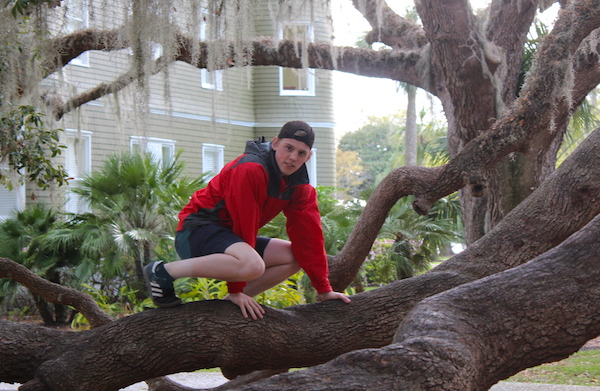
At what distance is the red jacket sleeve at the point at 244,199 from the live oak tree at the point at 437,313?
0.39 meters

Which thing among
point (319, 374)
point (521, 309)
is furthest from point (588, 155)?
point (319, 374)

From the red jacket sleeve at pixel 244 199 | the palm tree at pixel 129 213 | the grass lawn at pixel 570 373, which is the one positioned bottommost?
the grass lawn at pixel 570 373

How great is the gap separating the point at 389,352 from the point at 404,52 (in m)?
6.50

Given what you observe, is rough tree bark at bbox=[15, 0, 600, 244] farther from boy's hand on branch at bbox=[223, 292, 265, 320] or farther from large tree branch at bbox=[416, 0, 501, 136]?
boy's hand on branch at bbox=[223, 292, 265, 320]

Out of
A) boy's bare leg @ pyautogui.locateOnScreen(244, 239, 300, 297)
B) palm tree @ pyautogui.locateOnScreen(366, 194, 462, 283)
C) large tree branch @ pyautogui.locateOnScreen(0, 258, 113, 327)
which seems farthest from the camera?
palm tree @ pyautogui.locateOnScreen(366, 194, 462, 283)

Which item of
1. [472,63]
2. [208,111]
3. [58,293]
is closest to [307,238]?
[58,293]

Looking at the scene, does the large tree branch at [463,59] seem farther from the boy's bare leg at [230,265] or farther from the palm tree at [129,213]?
the palm tree at [129,213]

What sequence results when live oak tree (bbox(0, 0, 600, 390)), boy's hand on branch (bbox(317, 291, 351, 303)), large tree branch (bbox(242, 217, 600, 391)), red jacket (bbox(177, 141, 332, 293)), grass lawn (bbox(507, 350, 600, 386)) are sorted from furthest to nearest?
1. grass lawn (bbox(507, 350, 600, 386))
2. boy's hand on branch (bbox(317, 291, 351, 303))
3. red jacket (bbox(177, 141, 332, 293))
4. live oak tree (bbox(0, 0, 600, 390))
5. large tree branch (bbox(242, 217, 600, 391))

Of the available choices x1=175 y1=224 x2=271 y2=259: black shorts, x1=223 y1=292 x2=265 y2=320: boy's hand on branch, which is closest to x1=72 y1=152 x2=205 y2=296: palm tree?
x1=175 y1=224 x2=271 y2=259: black shorts

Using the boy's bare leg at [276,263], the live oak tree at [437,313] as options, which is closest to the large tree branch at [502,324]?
the live oak tree at [437,313]

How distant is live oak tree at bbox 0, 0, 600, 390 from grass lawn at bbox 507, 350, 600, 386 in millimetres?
2545

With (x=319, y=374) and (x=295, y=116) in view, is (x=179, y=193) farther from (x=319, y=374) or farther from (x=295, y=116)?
(x=295, y=116)

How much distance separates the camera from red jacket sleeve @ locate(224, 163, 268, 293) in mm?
3273

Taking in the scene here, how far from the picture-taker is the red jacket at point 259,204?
3295 millimetres
